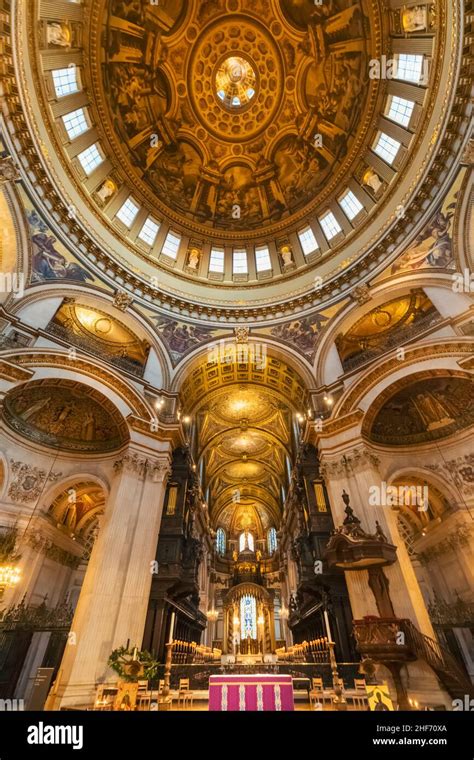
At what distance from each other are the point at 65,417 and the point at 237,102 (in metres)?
23.1

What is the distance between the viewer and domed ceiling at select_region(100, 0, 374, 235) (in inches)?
704

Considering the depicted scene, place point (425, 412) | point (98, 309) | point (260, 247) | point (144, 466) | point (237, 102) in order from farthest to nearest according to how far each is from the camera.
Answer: point (260, 247)
point (237, 102)
point (98, 309)
point (425, 412)
point (144, 466)

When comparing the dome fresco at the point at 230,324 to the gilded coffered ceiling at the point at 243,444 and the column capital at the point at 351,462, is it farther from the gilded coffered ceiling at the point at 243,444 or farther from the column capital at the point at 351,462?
the gilded coffered ceiling at the point at 243,444

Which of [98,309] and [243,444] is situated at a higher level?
[243,444]

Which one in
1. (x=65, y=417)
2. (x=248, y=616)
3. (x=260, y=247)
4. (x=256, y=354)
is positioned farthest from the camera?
(x=248, y=616)

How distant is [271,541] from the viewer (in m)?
39.7

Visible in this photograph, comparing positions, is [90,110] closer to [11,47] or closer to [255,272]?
[11,47]

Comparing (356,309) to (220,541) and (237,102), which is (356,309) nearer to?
(237,102)

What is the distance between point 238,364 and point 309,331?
470 cm

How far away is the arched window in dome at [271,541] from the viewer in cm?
3886

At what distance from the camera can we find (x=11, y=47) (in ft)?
36.9

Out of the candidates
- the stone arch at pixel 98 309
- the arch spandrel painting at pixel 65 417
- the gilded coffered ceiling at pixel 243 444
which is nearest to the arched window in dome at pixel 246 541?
the gilded coffered ceiling at pixel 243 444

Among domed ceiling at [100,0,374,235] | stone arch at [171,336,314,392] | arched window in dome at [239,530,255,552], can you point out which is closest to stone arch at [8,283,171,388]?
stone arch at [171,336,314,392]

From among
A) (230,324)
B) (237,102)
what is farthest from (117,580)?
(237,102)
